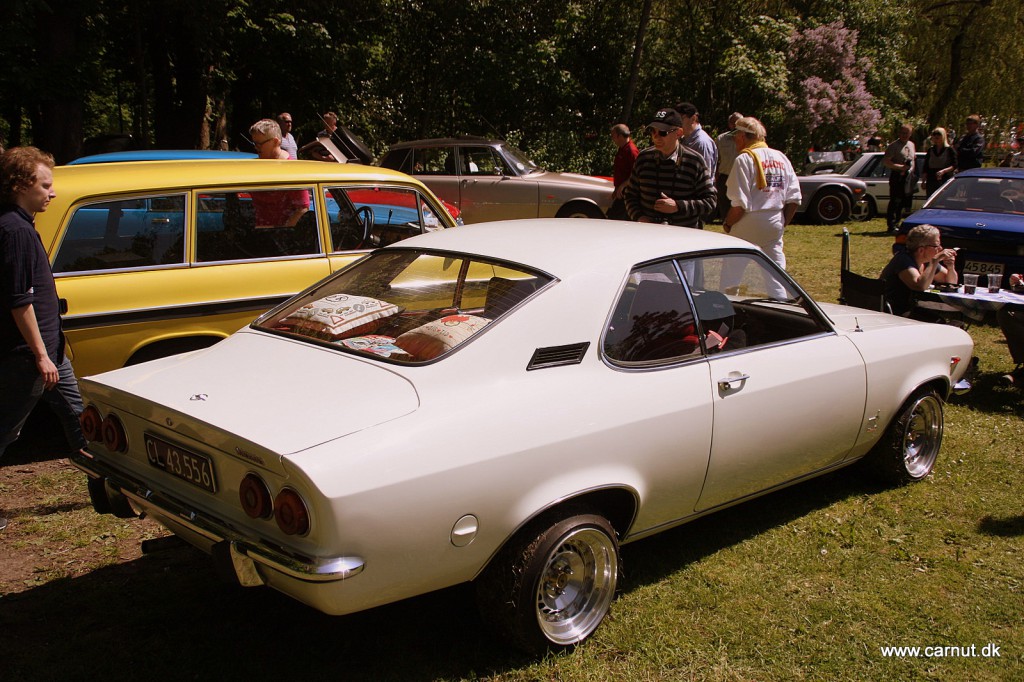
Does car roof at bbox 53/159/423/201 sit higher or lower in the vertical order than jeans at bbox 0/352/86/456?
higher

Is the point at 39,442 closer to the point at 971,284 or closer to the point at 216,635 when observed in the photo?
the point at 216,635

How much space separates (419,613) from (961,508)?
3.03m

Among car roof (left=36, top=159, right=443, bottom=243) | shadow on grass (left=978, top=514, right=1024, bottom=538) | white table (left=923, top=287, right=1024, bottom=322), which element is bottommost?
shadow on grass (left=978, top=514, right=1024, bottom=538)

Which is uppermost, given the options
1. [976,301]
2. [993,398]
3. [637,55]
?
[637,55]

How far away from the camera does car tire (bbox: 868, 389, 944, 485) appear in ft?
15.7

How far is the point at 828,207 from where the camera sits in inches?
672

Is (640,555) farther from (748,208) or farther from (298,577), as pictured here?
(748,208)

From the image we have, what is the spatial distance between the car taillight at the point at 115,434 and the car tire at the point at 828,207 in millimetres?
15699

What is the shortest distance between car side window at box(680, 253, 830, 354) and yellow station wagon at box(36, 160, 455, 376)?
8.64ft

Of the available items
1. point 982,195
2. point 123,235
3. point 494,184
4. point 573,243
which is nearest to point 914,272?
point 982,195

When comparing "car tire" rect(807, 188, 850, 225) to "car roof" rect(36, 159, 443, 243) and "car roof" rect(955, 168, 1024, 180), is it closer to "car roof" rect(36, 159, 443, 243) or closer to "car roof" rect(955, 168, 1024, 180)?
"car roof" rect(955, 168, 1024, 180)

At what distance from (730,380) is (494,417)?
1.23 metres

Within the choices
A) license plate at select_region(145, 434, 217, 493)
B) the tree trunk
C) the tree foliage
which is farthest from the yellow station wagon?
the tree trunk

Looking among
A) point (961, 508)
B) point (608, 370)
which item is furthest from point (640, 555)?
point (961, 508)
